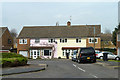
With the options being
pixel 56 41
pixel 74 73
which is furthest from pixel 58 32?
pixel 74 73

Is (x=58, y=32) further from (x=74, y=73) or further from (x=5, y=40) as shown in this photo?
Answer: (x=74, y=73)

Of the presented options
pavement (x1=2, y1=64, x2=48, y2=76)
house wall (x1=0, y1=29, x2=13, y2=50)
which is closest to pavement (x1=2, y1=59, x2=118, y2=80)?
pavement (x1=2, y1=64, x2=48, y2=76)

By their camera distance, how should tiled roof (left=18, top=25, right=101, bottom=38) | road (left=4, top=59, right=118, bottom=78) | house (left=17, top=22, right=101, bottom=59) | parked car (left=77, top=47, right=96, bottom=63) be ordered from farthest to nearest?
tiled roof (left=18, top=25, right=101, bottom=38), house (left=17, top=22, right=101, bottom=59), parked car (left=77, top=47, right=96, bottom=63), road (left=4, top=59, right=118, bottom=78)

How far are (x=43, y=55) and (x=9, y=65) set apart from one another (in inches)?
1356

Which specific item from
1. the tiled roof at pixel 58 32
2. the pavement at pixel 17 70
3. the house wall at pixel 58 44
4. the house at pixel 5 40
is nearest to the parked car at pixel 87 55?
the pavement at pixel 17 70

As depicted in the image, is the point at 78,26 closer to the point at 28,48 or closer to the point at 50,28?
the point at 50,28

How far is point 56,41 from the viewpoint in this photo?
5700 centimetres

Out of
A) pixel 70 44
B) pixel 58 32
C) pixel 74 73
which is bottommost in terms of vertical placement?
pixel 74 73

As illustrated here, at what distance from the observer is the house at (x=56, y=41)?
55.9 meters

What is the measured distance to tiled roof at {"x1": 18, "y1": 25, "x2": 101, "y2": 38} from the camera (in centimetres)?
5688

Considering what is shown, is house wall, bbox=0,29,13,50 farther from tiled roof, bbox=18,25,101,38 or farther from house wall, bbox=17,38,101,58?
house wall, bbox=17,38,101,58

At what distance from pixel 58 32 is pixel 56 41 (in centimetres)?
274

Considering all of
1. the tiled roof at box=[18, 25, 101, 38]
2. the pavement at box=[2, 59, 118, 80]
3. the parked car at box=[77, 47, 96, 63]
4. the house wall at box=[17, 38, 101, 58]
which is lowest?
the pavement at box=[2, 59, 118, 80]

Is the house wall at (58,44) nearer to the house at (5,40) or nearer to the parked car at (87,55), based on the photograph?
the house at (5,40)
